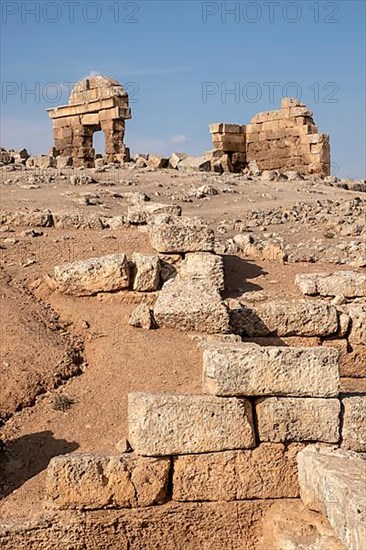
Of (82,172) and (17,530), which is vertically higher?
(82,172)

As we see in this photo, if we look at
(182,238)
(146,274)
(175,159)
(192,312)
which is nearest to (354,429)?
(192,312)

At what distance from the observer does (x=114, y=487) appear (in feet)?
18.6

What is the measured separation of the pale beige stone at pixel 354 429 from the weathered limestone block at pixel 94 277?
11.4ft

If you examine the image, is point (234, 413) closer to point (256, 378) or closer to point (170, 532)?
point (256, 378)

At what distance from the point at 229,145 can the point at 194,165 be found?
3.71m

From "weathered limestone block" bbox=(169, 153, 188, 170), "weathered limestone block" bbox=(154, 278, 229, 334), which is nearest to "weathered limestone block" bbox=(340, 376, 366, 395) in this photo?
"weathered limestone block" bbox=(154, 278, 229, 334)

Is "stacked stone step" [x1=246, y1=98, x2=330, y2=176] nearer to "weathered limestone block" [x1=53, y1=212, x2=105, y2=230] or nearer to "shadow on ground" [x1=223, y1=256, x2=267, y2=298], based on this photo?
"weathered limestone block" [x1=53, y1=212, x2=105, y2=230]

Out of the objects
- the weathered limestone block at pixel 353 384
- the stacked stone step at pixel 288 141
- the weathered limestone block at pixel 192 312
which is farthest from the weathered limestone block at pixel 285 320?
the stacked stone step at pixel 288 141

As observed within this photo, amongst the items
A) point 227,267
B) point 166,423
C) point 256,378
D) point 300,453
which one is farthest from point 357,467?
point 227,267

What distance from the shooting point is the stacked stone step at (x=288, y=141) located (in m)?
25.9

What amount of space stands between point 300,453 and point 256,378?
68cm

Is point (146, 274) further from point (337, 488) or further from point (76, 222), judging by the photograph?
point (337, 488)

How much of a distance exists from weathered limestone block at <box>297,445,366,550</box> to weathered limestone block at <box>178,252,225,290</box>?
130 inches

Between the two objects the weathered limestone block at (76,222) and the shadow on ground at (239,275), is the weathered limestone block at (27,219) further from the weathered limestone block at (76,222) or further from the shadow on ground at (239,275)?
the shadow on ground at (239,275)
